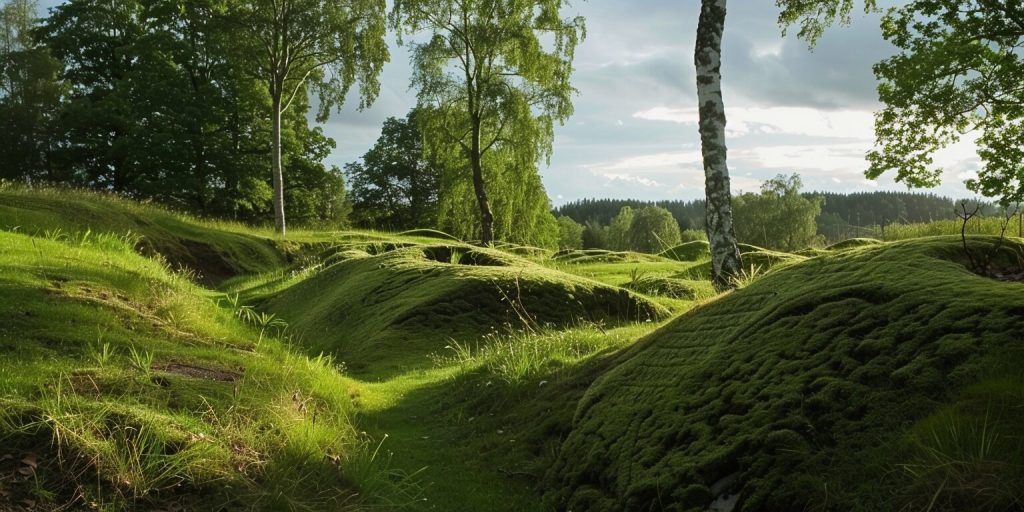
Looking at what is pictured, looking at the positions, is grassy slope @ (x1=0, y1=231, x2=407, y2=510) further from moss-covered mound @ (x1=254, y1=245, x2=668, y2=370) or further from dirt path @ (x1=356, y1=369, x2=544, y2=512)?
A: moss-covered mound @ (x1=254, y1=245, x2=668, y2=370)

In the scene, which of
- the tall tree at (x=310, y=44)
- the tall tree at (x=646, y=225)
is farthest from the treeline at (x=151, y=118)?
the tall tree at (x=646, y=225)

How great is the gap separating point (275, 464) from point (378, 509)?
679mm

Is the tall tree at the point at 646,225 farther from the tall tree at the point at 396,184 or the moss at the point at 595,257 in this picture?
the moss at the point at 595,257

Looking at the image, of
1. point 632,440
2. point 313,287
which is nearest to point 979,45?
point 313,287

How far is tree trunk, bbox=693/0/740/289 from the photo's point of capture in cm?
1054

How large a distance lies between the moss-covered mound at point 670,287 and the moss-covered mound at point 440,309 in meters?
2.38

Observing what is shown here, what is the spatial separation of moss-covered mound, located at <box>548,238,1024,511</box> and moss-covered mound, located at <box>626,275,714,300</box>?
781 cm

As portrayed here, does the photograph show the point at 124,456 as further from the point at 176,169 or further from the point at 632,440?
the point at 176,169

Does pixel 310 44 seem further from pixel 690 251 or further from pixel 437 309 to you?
pixel 437 309

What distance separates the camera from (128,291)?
8.04 m

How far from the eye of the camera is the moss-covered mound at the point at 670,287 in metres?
12.3

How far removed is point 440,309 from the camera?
9586 mm

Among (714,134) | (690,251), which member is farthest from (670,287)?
(690,251)

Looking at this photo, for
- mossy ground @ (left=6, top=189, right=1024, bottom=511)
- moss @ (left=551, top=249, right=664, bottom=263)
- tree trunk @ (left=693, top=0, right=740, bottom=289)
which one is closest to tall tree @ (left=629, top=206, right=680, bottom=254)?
moss @ (left=551, top=249, right=664, bottom=263)
